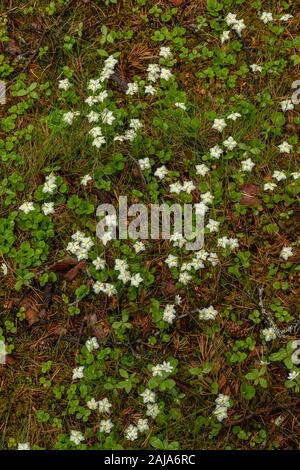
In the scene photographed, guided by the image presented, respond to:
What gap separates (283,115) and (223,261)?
123cm

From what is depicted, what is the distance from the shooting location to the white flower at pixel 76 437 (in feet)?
11.7

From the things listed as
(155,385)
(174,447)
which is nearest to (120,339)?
(155,385)

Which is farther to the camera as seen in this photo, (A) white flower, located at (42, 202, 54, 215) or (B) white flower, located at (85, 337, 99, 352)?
(A) white flower, located at (42, 202, 54, 215)

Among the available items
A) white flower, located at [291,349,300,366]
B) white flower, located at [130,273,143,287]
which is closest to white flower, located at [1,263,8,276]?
white flower, located at [130,273,143,287]

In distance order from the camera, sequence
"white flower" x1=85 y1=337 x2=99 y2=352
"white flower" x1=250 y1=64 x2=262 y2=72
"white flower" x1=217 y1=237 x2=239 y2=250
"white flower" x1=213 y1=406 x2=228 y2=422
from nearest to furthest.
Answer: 1. "white flower" x1=213 y1=406 x2=228 y2=422
2. "white flower" x1=85 y1=337 x2=99 y2=352
3. "white flower" x1=217 y1=237 x2=239 y2=250
4. "white flower" x1=250 y1=64 x2=262 y2=72

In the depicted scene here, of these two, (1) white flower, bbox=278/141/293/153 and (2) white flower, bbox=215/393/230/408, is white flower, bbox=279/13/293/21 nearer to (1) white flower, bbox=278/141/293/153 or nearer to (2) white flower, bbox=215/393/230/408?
(1) white flower, bbox=278/141/293/153

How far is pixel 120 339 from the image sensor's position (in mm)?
3756

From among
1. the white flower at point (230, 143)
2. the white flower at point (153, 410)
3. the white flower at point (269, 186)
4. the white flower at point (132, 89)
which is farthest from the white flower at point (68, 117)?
the white flower at point (153, 410)

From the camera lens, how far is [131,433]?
3518 mm

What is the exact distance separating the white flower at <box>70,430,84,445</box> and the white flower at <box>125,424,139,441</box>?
12.1 inches

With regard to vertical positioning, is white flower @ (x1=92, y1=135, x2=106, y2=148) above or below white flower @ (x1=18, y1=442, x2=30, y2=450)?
above

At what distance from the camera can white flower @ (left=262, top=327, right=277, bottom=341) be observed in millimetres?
3635

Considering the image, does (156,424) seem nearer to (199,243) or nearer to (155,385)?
(155,385)

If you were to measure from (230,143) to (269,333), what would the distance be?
141 centimetres
